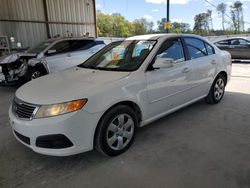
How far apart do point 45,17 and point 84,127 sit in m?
11.4

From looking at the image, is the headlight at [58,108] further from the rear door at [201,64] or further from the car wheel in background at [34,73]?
the car wheel in background at [34,73]

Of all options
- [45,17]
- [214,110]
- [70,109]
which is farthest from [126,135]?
[45,17]

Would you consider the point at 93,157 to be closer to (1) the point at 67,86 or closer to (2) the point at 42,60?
(1) the point at 67,86

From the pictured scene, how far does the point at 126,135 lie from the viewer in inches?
113

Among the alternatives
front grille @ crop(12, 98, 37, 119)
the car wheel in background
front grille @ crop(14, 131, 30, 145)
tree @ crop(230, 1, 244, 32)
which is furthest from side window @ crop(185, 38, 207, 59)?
tree @ crop(230, 1, 244, 32)

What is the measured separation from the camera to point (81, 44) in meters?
7.45

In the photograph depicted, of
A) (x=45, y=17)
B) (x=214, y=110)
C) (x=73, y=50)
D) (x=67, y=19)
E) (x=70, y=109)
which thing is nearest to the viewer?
(x=70, y=109)

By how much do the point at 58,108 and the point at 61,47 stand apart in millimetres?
5064

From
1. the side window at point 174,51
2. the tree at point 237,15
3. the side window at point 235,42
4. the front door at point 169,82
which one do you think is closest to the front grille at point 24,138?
the front door at point 169,82

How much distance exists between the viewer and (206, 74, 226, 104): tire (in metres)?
4.48

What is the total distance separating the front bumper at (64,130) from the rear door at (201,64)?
2.10 m

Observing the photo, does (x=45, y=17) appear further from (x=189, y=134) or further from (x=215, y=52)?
(x=189, y=134)

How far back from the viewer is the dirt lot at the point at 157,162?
7.64 ft

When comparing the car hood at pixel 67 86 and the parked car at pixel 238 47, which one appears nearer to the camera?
the car hood at pixel 67 86
